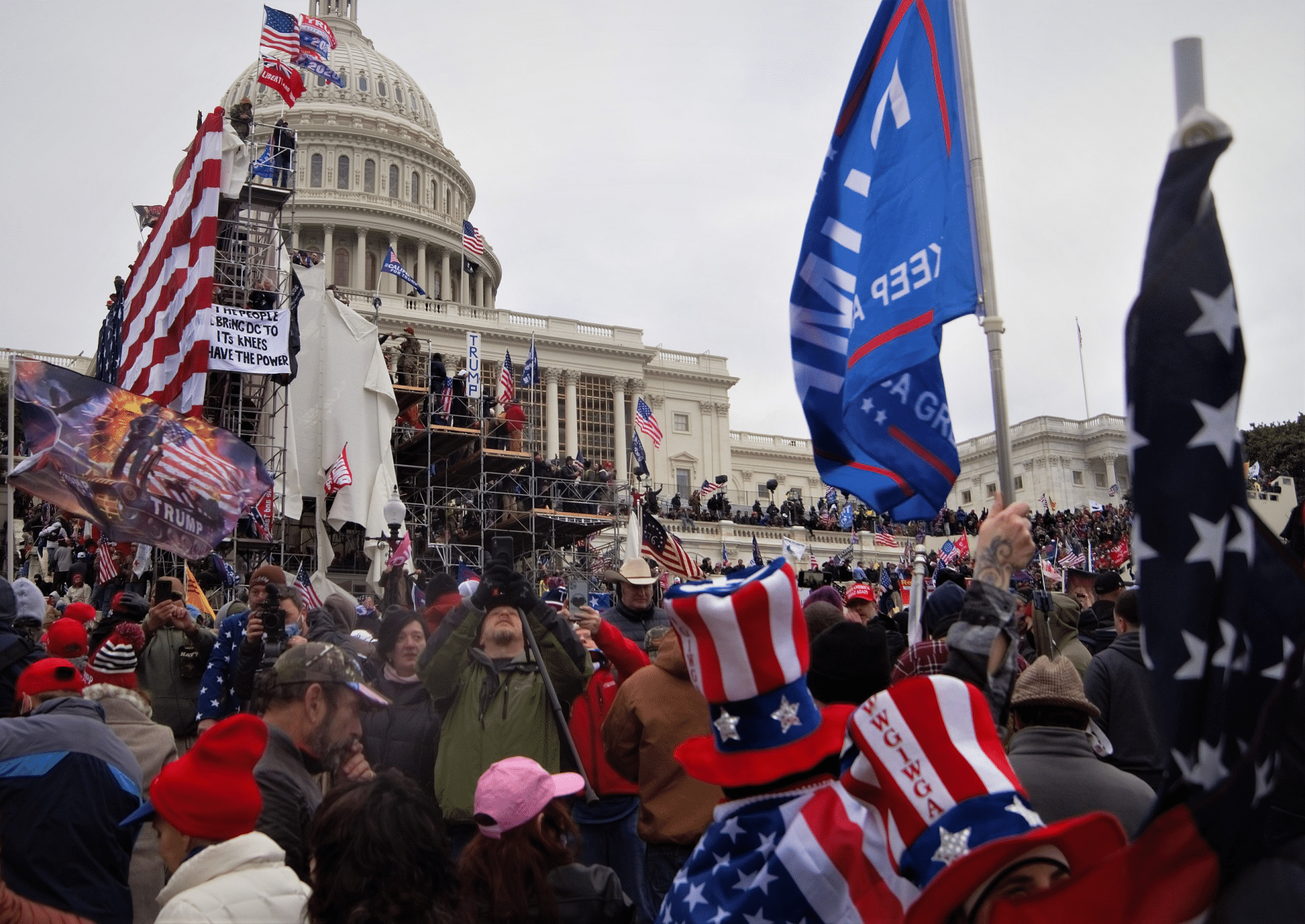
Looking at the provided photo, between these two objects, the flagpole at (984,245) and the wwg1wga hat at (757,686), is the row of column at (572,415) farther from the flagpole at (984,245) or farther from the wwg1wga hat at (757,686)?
the wwg1wga hat at (757,686)

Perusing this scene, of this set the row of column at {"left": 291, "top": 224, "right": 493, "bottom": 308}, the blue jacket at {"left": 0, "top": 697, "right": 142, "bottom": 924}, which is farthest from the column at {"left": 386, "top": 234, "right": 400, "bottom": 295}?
the blue jacket at {"left": 0, "top": 697, "right": 142, "bottom": 924}

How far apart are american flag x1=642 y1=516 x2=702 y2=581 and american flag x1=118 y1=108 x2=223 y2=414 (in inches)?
387

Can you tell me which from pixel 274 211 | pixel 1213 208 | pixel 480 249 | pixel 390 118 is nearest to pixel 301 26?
pixel 274 211

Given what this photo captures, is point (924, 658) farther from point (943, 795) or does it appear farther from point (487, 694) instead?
point (487, 694)

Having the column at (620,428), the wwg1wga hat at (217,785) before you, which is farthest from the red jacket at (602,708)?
the column at (620,428)

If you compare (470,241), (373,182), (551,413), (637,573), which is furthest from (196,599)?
(373,182)

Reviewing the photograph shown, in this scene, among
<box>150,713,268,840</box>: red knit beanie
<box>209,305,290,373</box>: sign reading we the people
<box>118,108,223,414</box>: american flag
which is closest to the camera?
<box>150,713,268,840</box>: red knit beanie

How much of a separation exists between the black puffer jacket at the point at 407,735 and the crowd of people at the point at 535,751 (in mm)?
11

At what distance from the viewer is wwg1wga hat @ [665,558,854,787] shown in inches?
91.7

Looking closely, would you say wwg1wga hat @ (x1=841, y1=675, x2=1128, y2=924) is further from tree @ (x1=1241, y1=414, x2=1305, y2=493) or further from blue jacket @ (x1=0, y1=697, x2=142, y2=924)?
tree @ (x1=1241, y1=414, x2=1305, y2=493)

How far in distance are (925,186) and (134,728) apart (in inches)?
150

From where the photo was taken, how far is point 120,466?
7340 millimetres

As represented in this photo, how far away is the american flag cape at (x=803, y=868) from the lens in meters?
2.20

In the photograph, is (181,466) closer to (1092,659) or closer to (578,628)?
(578,628)
